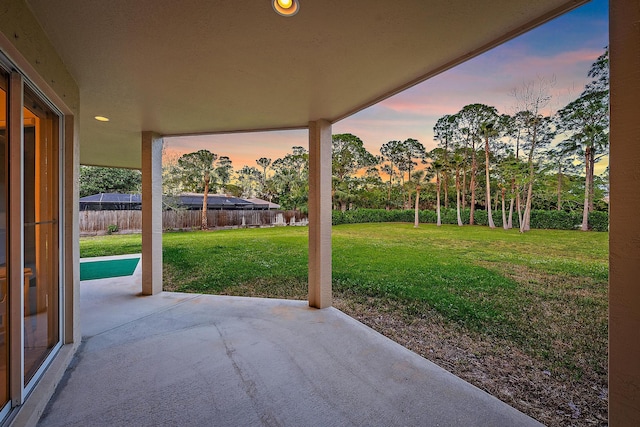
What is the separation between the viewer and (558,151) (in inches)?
151

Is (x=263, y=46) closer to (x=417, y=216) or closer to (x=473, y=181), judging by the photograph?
(x=473, y=181)

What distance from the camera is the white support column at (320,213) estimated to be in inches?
140

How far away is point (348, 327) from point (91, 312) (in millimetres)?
3351

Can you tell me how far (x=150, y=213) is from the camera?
13.4ft

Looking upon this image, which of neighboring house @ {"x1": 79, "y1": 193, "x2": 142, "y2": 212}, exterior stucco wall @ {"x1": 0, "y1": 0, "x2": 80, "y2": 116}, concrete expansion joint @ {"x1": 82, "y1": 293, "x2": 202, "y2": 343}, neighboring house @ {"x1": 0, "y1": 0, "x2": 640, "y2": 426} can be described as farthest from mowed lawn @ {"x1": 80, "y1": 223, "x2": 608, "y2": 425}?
neighboring house @ {"x1": 79, "y1": 193, "x2": 142, "y2": 212}

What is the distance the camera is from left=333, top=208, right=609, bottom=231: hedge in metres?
3.67

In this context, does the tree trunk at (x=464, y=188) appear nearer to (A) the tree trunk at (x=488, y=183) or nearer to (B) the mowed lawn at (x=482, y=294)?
(A) the tree trunk at (x=488, y=183)

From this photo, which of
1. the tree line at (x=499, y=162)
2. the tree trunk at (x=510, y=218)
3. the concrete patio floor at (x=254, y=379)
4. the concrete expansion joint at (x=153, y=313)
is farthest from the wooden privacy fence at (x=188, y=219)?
the concrete patio floor at (x=254, y=379)

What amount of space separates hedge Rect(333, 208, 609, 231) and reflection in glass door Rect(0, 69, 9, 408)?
594 centimetres

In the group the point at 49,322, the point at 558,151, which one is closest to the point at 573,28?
the point at 558,151

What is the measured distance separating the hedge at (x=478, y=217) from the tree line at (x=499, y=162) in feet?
0.28

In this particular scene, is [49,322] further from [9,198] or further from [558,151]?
[558,151]

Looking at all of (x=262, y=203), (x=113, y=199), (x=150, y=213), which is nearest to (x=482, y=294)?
(x=150, y=213)

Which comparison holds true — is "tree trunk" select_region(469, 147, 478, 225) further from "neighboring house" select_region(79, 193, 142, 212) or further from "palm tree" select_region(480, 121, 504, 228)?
"neighboring house" select_region(79, 193, 142, 212)
